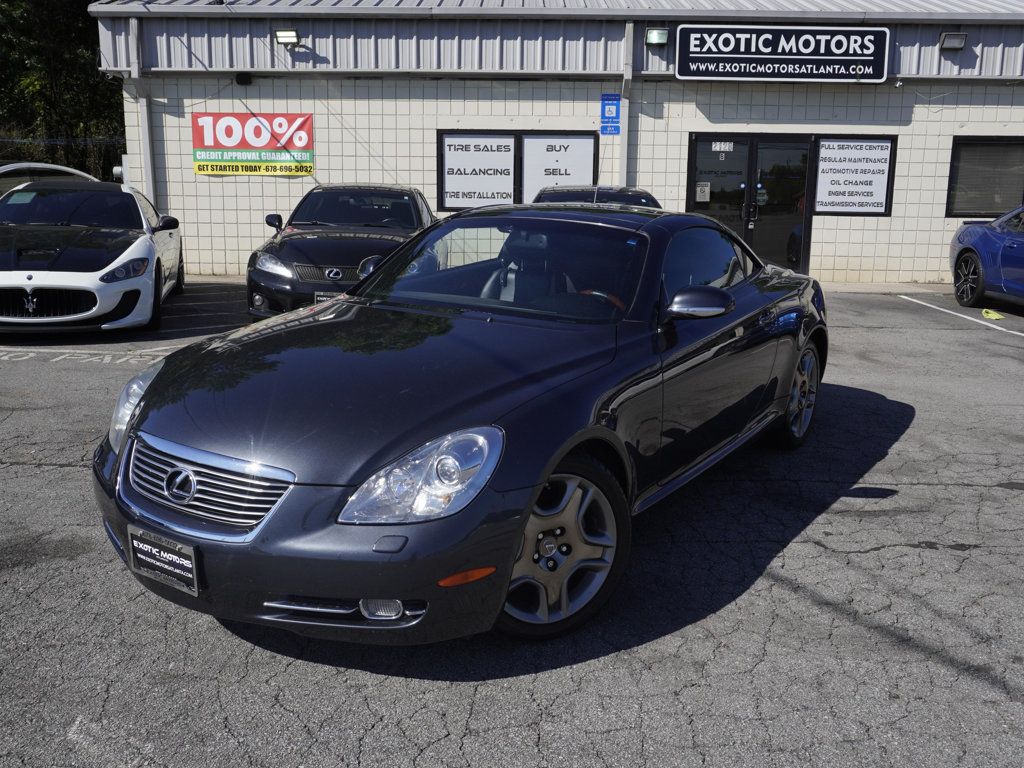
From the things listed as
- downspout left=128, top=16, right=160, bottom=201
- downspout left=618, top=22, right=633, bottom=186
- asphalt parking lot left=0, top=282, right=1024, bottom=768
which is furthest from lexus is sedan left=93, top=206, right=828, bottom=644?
downspout left=128, top=16, right=160, bottom=201

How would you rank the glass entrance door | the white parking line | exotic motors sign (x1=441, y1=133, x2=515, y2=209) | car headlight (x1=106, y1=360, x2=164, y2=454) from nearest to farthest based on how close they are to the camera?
car headlight (x1=106, y1=360, x2=164, y2=454) → the white parking line → exotic motors sign (x1=441, y1=133, x2=515, y2=209) → the glass entrance door

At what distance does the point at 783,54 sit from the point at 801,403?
33.4ft

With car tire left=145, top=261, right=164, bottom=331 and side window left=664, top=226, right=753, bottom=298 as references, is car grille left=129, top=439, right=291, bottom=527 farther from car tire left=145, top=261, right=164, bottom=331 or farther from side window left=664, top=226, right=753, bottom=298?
car tire left=145, top=261, right=164, bottom=331

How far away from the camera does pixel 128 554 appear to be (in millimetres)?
3160

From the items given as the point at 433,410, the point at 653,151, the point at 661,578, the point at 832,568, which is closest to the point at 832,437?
the point at 832,568

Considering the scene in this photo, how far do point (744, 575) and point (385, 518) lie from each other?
178cm

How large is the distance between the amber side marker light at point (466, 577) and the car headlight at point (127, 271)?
21.9 feet

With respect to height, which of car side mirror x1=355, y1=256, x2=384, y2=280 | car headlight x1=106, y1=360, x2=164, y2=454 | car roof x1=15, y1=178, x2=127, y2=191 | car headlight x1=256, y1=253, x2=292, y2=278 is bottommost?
car headlight x1=106, y1=360, x2=164, y2=454

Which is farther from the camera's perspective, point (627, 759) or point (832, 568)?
point (832, 568)

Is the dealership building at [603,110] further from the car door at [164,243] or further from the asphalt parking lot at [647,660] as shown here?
the asphalt parking lot at [647,660]

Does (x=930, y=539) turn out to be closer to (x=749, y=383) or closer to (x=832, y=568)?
(x=832, y=568)

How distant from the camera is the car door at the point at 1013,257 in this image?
11.4m

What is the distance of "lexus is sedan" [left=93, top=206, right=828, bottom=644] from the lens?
2895 mm

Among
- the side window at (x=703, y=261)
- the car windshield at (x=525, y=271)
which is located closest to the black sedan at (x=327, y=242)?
the car windshield at (x=525, y=271)
